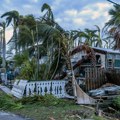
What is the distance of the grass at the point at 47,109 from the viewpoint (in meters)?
10.6

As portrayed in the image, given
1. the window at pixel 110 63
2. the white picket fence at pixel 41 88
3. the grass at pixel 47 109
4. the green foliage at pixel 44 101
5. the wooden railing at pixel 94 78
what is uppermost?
the window at pixel 110 63

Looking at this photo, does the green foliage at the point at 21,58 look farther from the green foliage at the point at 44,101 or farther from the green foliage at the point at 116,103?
the green foliage at the point at 116,103

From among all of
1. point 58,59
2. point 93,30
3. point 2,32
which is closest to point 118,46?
point 58,59

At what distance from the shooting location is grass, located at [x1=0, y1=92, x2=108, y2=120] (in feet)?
34.8

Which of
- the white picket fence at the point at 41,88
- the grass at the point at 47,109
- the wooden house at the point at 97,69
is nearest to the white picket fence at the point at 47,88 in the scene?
the white picket fence at the point at 41,88

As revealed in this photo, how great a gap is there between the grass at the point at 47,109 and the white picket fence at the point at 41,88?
70.8 inches

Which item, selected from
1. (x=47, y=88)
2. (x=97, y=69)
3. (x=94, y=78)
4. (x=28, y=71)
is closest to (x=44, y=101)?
(x=47, y=88)

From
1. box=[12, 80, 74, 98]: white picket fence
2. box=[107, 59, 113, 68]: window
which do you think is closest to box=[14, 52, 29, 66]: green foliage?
box=[12, 80, 74, 98]: white picket fence

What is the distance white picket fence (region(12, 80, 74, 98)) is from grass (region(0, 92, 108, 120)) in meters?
1.80

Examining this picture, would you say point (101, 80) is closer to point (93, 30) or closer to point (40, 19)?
point (40, 19)

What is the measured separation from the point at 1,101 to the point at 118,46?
8.00 metres

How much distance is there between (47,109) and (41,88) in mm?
4276

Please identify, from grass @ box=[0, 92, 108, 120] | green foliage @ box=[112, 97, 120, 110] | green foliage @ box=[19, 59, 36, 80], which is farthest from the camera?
green foliage @ box=[19, 59, 36, 80]

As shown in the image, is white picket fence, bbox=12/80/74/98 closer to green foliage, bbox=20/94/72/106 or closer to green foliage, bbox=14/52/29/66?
green foliage, bbox=20/94/72/106
